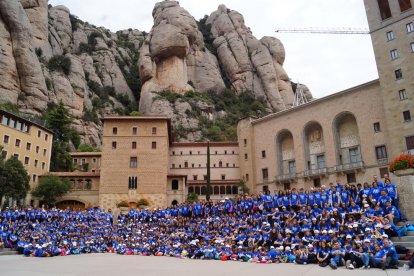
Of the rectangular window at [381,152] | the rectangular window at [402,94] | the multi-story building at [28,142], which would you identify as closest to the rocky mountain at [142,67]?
the multi-story building at [28,142]

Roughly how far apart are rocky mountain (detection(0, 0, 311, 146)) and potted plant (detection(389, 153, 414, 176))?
195 feet

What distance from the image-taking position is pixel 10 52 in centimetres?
5925

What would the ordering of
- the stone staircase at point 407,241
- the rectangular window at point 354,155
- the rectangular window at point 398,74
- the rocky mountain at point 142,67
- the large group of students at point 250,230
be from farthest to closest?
the rocky mountain at point 142,67, the rectangular window at point 354,155, the rectangular window at point 398,74, the large group of students at point 250,230, the stone staircase at point 407,241

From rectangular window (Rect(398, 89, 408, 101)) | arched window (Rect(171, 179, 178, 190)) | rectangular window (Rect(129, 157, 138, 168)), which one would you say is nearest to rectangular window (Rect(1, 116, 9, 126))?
rectangular window (Rect(129, 157, 138, 168))

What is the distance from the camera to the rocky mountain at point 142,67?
61.8 m

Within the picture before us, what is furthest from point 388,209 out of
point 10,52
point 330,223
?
point 10,52

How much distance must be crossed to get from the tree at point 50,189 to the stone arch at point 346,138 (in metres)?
→ 37.7

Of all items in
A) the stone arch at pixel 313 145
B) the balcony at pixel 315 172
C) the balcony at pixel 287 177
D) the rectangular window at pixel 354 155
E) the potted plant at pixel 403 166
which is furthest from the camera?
the balcony at pixel 287 177

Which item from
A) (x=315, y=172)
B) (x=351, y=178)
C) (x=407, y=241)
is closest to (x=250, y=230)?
(x=407, y=241)

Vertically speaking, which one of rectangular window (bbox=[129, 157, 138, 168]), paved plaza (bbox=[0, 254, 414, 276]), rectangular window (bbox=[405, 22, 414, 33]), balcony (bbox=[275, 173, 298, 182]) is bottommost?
paved plaza (bbox=[0, 254, 414, 276])

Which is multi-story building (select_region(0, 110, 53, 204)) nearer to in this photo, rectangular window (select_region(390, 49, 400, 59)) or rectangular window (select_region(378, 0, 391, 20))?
rectangular window (select_region(390, 49, 400, 59))

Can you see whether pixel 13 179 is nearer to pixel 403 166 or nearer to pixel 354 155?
pixel 403 166

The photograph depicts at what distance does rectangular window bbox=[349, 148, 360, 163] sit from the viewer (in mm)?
42312

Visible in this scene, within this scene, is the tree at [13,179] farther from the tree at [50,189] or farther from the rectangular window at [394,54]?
the rectangular window at [394,54]
